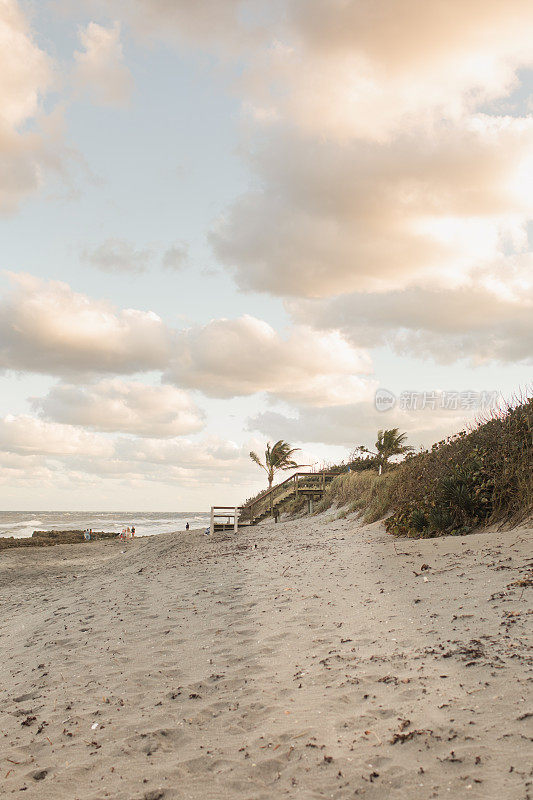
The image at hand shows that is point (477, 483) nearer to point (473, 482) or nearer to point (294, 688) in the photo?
point (473, 482)

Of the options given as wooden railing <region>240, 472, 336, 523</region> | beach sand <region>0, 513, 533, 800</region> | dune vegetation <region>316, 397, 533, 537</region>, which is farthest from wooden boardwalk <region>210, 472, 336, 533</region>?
beach sand <region>0, 513, 533, 800</region>

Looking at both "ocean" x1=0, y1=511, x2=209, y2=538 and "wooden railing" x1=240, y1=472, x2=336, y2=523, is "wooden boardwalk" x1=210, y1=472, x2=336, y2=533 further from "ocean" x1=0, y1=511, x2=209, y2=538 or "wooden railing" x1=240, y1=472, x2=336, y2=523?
"ocean" x1=0, y1=511, x2=209, y2=538

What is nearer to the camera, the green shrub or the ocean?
the green shrub

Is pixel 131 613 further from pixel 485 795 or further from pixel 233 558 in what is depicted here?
pixel 485 795

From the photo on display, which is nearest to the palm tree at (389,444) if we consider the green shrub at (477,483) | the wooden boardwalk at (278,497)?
the wooden boardwalk at (278,497)

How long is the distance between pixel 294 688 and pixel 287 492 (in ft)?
81.8

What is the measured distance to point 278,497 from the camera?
29906 mm

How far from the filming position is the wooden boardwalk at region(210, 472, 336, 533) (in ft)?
88.5

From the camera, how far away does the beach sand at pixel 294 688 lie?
3531 mm

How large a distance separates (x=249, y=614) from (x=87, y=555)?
76.7 ft

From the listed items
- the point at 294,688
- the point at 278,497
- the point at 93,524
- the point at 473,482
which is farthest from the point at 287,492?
the point at 93,524

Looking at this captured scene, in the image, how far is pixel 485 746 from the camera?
3469 millimetres

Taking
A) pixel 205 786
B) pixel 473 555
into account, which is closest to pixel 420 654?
pixel 205 786

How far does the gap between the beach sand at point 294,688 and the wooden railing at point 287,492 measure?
1837 centimetres
